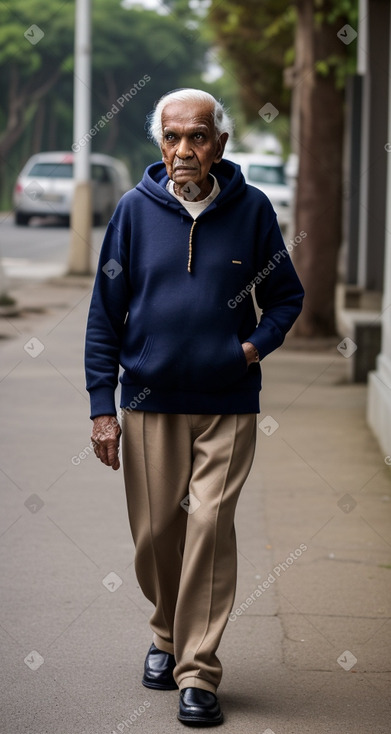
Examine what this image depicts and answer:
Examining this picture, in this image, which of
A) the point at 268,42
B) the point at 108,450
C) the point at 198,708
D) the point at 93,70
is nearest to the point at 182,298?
the point at 108,450

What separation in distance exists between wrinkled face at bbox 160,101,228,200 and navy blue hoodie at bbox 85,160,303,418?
11cm

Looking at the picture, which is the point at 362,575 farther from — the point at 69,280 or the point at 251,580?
the point at 69,280

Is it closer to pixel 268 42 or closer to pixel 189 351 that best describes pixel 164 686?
pixel 189 351

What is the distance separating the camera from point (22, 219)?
1272 inches

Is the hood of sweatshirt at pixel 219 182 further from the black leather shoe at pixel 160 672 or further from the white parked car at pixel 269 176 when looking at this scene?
the white parked car at pixel 269 176

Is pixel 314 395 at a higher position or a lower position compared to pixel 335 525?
lower

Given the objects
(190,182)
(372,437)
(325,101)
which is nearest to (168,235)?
(190,182)

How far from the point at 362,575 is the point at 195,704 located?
1831 millimetres

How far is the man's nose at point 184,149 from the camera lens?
3834 millimetres

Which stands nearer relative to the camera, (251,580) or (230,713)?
(230,713)

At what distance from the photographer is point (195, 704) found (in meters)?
3.93

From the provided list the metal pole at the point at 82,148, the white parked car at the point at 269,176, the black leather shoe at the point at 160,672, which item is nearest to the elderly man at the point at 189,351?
the black leather shoe at the point at 160,672

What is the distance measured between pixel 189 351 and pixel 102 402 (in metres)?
0.33

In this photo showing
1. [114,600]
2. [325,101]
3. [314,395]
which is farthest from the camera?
[325,101]
